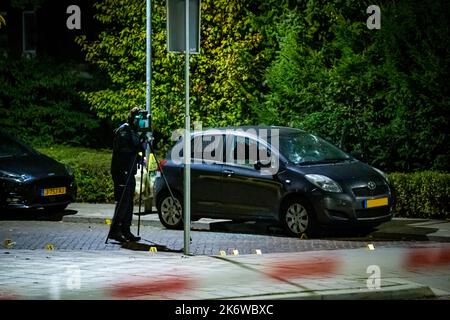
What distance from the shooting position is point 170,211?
18000 millimetres

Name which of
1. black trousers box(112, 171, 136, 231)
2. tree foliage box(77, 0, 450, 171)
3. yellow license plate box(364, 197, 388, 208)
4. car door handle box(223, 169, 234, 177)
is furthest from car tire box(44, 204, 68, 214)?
yellow license plate box(364, 197, 388, 208)

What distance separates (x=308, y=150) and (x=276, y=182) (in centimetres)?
99

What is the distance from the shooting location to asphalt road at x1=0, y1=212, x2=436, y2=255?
15.5 meters

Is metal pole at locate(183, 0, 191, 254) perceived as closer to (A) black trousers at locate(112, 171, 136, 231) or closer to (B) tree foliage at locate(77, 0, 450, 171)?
(A) black trousers at locate(112, 171, 136, 231)

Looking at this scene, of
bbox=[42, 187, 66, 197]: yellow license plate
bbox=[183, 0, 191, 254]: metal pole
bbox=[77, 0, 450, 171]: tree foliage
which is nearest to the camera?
bbox=[183, 0, 191, 254]: metal pole

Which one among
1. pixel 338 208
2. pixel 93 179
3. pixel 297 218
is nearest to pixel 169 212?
pixel 297 218

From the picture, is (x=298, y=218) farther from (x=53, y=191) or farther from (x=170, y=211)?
(x=53, y=191)

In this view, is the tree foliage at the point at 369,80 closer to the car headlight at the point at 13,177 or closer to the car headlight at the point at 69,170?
the car headlight at the point at 69,170

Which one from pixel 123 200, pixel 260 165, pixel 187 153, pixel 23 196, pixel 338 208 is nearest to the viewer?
pixel 187 153

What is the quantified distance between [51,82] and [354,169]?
1336 centimetres

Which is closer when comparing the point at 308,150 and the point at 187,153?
the point at 187,153

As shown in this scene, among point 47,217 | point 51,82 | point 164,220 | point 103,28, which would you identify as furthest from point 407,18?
point 103,28

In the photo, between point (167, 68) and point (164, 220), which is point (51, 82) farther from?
point (164, 220)

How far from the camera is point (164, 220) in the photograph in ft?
59.3
